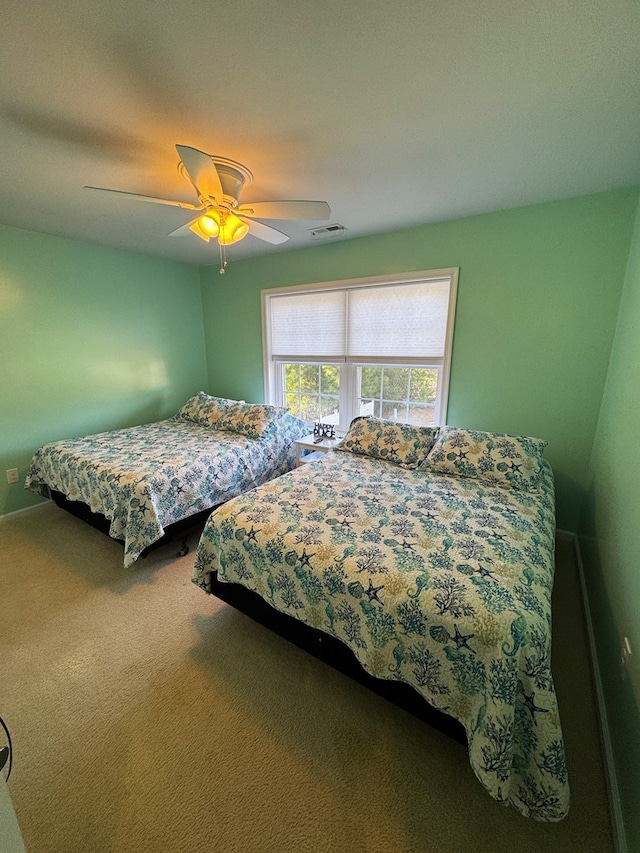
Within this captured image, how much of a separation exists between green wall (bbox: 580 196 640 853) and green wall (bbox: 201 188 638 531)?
133 mm

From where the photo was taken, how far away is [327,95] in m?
1.25

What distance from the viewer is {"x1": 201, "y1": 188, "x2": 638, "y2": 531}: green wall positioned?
2.12 metres

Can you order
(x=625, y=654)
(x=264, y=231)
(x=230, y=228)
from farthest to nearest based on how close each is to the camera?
(x=264, y=231) → (x=230, y=228) → (x=625, y=654)

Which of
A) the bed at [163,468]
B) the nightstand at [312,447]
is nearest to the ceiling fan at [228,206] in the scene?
the bed at [163,468]

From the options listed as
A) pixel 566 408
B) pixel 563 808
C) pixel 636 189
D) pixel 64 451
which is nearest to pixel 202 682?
pixel 563 808

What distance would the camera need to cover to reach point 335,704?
4.65 feet

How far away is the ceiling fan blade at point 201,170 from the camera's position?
121 cm

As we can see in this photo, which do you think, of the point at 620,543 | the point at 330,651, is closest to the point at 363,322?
the point at 620,543

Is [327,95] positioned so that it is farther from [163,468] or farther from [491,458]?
[163,468]

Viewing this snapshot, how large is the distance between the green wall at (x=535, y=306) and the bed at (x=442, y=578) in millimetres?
455

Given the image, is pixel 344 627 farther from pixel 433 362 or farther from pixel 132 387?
pixel 132 387

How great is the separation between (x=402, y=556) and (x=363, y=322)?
7.52 feet

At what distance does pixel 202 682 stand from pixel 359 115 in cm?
257

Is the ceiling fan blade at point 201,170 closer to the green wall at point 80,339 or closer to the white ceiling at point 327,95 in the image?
the white ceiling at point 327,95
